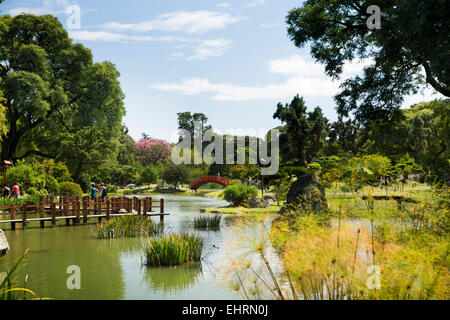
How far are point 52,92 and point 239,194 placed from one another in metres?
14.6

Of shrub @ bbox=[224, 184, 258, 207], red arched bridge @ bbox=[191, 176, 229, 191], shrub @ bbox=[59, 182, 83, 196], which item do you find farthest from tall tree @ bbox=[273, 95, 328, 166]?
shrub @ bbox=[59, 182, 83, 196]

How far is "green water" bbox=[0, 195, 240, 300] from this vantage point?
7590mm

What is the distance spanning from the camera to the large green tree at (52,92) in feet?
89.4

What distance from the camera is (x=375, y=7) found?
13.4 m

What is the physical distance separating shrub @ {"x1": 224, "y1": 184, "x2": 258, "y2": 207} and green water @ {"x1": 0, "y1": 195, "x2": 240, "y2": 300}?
1043 cm

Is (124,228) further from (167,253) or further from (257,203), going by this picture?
(257,203)

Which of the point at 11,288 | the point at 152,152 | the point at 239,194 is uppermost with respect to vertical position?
the point at 152,152

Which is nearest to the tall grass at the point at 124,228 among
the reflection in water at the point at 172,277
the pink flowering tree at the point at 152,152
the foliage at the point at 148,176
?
the reflection in water at the point at 172,277

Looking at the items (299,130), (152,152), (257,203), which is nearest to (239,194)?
(257,203)

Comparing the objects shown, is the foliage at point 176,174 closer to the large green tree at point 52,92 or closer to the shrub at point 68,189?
the large green tree at point 52,92

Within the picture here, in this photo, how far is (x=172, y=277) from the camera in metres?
8.71

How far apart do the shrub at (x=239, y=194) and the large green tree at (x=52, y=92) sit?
11595mm
